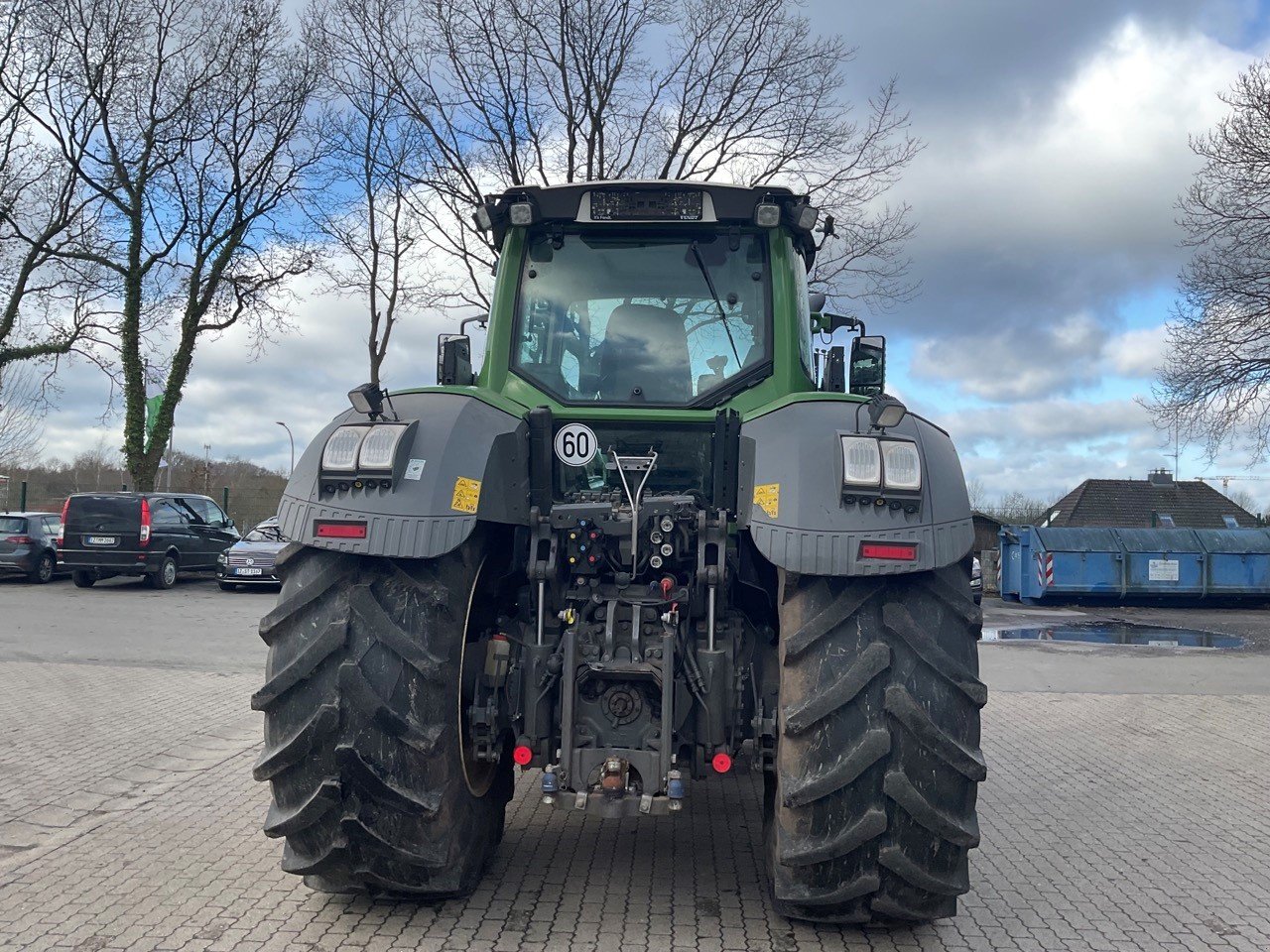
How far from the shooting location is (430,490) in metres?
3.66

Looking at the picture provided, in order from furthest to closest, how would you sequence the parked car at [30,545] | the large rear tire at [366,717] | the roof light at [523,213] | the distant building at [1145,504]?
the distant building at [1145,504] < the parked car at [30,545] < the roof light at [523,213] < the large rear tire at [366,717]

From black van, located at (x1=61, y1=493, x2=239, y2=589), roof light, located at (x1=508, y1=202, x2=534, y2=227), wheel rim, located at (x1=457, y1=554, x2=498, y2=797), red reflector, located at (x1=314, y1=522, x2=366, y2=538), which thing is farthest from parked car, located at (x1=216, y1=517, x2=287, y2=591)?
red reflector, located at (x1=314, y1=522, x2=366, y2=538)

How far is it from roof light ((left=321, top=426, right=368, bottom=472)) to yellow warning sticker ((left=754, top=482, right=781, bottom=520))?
1.41 meters

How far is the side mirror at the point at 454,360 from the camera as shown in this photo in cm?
536

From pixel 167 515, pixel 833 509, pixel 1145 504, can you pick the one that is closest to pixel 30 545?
pixel 167 515

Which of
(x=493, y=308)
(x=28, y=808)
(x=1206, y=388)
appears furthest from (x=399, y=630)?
(x=1206, y=388)

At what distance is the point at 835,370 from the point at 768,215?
1234mm

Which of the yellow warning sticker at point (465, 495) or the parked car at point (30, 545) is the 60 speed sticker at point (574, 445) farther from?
the parked car at point (30, 545)

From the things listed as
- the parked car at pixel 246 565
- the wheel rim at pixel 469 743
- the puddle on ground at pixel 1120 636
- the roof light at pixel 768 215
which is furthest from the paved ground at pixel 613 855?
the parked car at pixel 246 565

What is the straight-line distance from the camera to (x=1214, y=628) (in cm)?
1741

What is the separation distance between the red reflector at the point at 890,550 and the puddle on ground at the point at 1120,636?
12410 millimetres

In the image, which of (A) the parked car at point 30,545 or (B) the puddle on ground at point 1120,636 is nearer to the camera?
(B) the puddle on ground at point 1120,636

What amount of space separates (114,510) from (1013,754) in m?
18.1

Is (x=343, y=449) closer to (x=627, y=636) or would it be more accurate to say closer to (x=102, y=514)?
(x=627, y=636)
